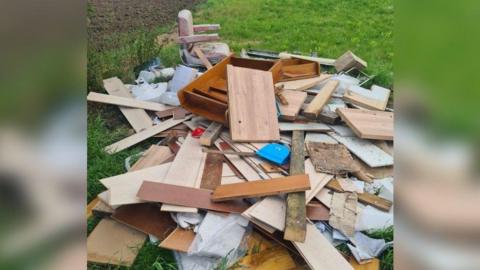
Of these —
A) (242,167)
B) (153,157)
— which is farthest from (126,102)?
(242,167)

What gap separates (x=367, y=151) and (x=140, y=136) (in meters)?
2.06

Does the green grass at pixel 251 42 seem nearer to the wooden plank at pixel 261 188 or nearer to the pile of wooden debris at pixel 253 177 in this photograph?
the pile of wooden debris at pixel 253 177

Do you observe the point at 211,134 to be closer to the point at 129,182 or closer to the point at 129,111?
the point at 129,182

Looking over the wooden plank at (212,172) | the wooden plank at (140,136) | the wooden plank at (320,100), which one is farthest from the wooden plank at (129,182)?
the wooden plank at (320,100)

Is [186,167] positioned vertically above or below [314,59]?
below

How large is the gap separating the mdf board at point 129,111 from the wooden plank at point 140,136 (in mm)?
117

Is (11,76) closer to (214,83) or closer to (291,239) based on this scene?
(291,239)

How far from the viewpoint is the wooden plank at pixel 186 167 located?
3154 millimetres

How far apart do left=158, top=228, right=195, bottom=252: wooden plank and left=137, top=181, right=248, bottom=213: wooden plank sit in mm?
187

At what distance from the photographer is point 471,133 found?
0.97 m

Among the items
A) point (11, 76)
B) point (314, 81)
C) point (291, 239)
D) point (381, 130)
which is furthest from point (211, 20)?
point (11, 76)

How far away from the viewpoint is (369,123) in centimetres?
392

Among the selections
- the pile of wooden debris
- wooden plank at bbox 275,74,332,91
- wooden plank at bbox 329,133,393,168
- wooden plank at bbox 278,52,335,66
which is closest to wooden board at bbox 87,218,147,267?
the pile of wooden debris

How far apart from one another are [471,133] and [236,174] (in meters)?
2.47
